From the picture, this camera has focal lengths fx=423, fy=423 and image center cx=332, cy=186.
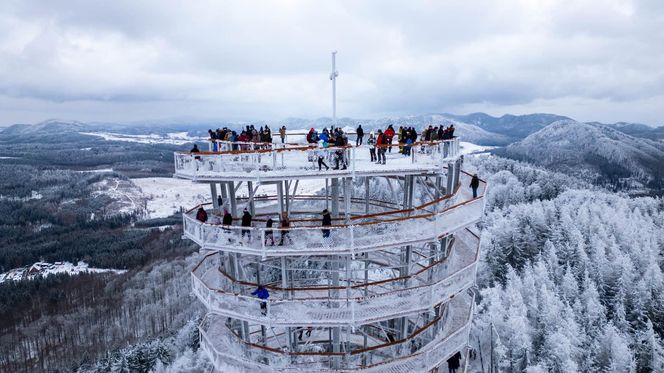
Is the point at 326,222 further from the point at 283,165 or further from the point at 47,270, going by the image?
the point at 47,270

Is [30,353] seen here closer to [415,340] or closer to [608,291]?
[415,340]

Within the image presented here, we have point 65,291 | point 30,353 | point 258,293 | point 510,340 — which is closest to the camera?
point 258,293

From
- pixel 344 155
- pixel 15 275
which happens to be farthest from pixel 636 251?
pixel 15 275

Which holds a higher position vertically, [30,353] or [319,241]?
[319,241]

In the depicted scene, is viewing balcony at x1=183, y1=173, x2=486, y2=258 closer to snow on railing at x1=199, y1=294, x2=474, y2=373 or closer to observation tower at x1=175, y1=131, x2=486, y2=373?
observation tower at x1=175, y1=131, x2=486, y2=373

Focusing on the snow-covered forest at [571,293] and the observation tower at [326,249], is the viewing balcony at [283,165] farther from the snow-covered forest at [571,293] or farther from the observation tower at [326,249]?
the snow-covered forest at [571,293]

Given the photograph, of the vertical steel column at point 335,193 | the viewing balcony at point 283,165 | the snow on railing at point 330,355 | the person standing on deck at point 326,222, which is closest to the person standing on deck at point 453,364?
the snow on railing at point 330,355

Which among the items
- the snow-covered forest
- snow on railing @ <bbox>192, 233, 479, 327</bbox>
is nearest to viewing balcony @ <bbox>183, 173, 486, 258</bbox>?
snow on railing @ <bbox>192, 233, 479, 327</bbox>
